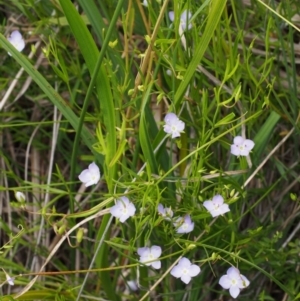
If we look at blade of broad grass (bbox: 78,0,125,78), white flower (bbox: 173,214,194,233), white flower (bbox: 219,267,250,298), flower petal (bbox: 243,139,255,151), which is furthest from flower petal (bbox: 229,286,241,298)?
blade of broad grass (bbox: 78,0,125,78)

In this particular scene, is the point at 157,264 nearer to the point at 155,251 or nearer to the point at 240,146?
the point at 155,251

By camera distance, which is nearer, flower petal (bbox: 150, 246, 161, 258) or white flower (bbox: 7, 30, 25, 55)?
flower petal (bbox: 150, 246, 161, 258)

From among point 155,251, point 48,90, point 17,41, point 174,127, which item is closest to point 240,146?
point 174,127

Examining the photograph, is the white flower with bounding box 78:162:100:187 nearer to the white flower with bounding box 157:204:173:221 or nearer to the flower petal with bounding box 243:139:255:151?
the white flower with bounding box 157:204:173:221

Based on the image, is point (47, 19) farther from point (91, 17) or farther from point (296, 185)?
point (296, 185)

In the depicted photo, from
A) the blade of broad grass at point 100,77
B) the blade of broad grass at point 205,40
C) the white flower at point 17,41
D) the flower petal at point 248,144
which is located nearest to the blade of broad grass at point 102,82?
the blade of broad grass at point 100,77

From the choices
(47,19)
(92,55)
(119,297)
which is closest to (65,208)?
(119,297)
